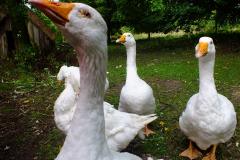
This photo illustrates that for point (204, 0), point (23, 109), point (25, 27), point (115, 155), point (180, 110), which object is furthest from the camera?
point (204, 0)

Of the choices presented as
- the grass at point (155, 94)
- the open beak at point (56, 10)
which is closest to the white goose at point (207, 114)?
the grass at point (155, 94)

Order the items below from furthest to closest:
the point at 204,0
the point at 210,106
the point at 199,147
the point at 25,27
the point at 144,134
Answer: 1. the point at 204,0
2. the point at 25,27
3. the point at 144,134
4. the point at 199,147
5. the point at 210,106

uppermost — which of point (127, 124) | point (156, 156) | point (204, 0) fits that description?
point (204, 0)

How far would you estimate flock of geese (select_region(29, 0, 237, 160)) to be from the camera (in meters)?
2.27

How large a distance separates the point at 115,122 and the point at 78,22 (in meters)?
2.53

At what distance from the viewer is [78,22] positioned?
2.24 m

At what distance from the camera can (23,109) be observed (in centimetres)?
691

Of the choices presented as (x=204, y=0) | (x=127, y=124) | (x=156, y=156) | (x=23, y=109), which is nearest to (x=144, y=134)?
(x=156, y=156)

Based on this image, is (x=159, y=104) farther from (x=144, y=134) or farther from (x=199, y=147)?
(x=199, y=147)

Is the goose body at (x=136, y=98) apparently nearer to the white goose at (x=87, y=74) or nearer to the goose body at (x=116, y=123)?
the goose body at (x=116, y=123)

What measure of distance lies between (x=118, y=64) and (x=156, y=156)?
19.2 feet

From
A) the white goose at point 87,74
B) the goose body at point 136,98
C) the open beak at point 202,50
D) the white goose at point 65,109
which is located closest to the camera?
the white goose at point 87,74

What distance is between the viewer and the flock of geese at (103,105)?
2.27 meters

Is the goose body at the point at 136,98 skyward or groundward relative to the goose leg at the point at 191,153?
skyward
